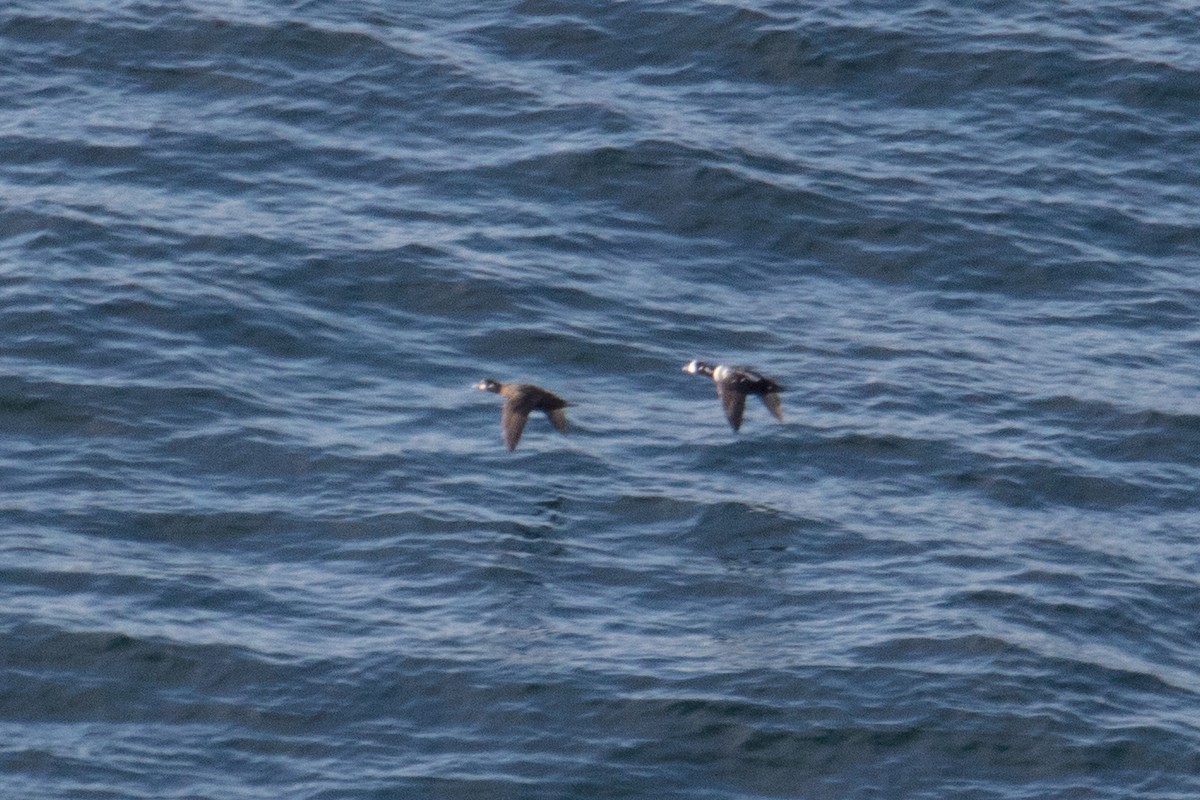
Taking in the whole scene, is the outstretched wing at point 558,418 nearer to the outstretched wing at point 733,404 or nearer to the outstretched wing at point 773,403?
the outstretched wing at point 733,404

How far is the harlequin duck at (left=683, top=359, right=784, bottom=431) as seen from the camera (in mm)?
33094

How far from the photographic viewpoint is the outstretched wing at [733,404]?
33031 mm

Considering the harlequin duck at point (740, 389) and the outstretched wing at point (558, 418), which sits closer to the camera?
the harlequin duck at point (740, 389)

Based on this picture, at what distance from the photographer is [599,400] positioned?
35375 millimetres

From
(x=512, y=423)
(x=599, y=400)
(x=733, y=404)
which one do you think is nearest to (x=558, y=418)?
(x=512, y=423)

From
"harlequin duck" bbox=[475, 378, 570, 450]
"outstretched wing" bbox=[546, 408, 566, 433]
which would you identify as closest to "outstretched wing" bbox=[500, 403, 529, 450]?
"harlequin duck" bbox=[475, 378, 570, 450]

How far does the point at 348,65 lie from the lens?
1692 inches

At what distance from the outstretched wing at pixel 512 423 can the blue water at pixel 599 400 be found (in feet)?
2.82

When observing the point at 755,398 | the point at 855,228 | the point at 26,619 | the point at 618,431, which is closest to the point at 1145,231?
the point at 855,228

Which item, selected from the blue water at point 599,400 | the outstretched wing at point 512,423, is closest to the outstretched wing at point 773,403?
the blue water at point 599,400

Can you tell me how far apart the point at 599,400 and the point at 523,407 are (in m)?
2.48

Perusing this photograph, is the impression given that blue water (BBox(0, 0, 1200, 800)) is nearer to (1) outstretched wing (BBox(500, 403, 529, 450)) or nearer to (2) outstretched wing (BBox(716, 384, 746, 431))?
(1) outstretched wing (BBox(500, 403, 529, 450))

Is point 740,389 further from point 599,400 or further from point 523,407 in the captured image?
point 523,407

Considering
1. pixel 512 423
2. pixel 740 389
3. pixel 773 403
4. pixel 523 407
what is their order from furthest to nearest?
pixel 773 403 → pixel 740 389 → pixel 523 407 → pixel 512 423
